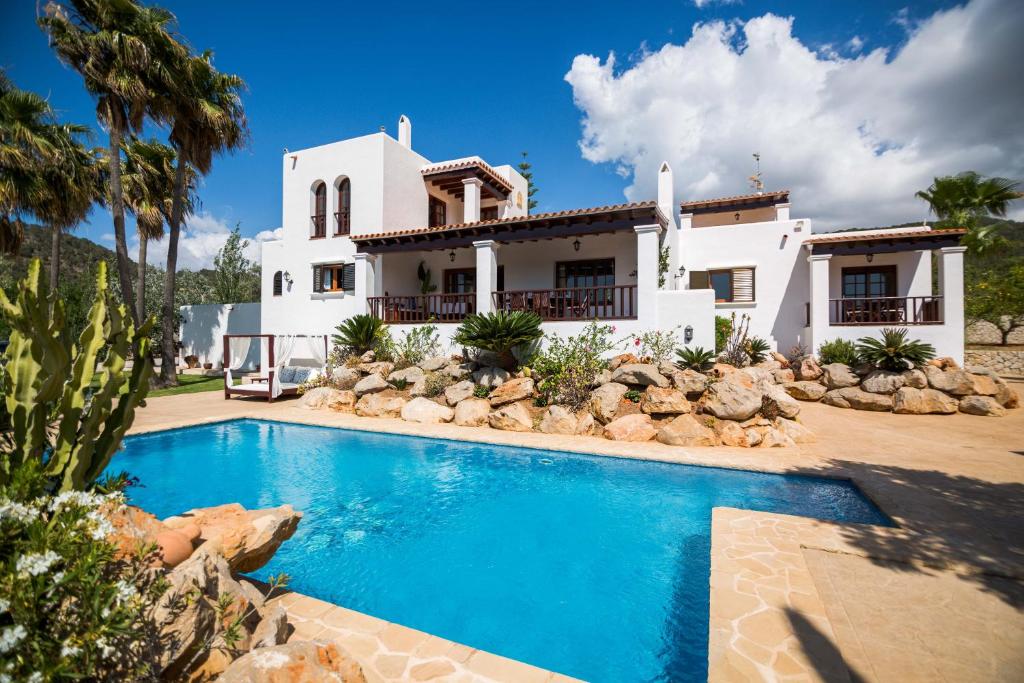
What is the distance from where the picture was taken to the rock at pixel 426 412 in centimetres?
1091

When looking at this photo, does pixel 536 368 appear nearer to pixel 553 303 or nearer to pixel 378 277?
pixel 553 303

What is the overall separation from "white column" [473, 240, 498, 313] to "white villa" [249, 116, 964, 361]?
0.15ft

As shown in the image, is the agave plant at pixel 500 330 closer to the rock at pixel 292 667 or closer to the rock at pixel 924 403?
the rock at pixel 292 667

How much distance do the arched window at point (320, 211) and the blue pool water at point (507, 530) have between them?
35.9 ft

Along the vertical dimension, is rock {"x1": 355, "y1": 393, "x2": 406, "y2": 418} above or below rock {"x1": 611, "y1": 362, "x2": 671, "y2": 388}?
below

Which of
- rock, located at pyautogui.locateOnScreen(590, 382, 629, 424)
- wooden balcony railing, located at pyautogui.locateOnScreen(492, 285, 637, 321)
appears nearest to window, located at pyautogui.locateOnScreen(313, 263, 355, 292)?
wooden balcony railing, located at pyautogui.locateOnScreen(492, 285, 637, 321)

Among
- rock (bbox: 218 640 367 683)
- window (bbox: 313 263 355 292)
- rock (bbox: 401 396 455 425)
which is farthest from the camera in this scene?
window (bbox: 313 263 355 292)

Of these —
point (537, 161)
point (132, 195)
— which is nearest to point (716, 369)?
point (132, 195)

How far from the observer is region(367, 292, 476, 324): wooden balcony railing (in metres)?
15.4

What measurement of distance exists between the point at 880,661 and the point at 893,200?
80.6m

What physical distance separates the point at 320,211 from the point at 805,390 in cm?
1914

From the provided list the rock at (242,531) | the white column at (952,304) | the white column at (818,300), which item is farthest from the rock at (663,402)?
the white column at (952,304)

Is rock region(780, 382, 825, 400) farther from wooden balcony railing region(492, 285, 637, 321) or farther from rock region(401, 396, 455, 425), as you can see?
rock region(401, 396, 455, 425)

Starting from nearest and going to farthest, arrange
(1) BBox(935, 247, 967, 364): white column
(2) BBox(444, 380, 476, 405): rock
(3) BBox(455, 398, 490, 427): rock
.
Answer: (3) BBox(455, 398, 490, 427): rock < (2) BBox(444, 380, 476, 405): rock < (1) BBox(935, 247, 967, 364): white column
